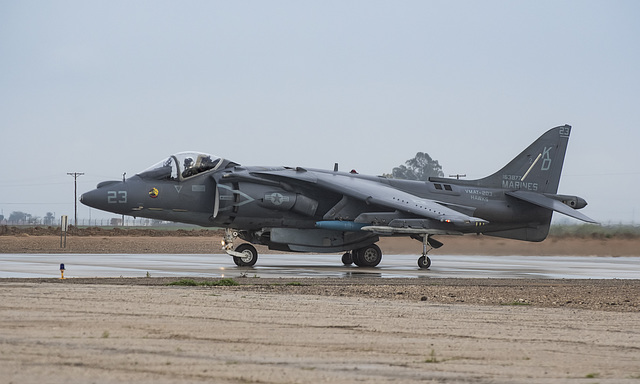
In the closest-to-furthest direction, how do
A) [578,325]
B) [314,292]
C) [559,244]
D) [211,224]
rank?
1. [578,325]
2. [314,292]
3. [211,224]
4. [559,244]

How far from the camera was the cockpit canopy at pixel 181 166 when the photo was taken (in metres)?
24.0

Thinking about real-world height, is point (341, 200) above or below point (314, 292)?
above

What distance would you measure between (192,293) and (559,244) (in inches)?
938

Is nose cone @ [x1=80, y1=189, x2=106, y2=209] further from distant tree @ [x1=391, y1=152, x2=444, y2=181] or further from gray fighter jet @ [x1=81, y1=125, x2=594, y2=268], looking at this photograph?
distant tree @ [x1=391, y1=152, x2=444, y2=181]

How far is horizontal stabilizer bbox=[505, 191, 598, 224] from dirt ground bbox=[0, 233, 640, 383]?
1194cm

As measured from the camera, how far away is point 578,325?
10.0 metres

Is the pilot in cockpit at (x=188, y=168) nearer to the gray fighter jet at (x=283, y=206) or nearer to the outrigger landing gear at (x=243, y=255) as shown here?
the gray fighter jet at (x=283, y=206)

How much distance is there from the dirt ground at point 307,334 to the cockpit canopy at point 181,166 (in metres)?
9.14

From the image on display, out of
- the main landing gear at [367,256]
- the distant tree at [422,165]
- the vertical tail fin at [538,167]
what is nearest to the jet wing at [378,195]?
the main landing gear at [367,256]

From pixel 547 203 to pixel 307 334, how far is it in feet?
65.5

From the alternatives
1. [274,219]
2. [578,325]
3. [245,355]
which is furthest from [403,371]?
[274,219]

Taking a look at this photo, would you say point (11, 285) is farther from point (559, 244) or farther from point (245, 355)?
point (559, 244)

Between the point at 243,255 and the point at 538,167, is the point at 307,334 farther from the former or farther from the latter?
the point at 538,167

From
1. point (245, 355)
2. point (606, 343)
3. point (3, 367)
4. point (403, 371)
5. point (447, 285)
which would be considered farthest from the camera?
point (447, 285)
